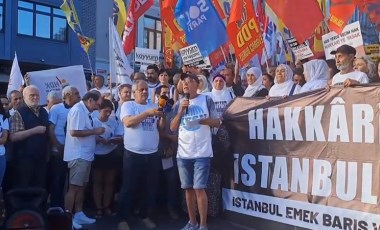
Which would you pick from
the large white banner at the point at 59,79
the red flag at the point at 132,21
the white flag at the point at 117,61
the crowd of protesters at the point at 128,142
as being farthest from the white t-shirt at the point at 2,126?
the red flag at the point at 132,21

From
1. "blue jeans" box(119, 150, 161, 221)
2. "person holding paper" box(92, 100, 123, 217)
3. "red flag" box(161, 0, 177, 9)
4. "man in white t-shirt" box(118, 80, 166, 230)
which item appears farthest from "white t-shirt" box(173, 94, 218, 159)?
"red flag" box(161, 0, 177, 9)

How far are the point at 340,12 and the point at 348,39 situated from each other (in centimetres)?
63

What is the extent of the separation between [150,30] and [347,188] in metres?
25.4

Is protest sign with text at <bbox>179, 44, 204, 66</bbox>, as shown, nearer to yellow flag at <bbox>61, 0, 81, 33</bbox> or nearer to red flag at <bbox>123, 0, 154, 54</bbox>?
red flag at <bbox>123, 0, 154, 54</bbox>

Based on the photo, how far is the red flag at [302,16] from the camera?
7875 mm

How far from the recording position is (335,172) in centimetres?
568

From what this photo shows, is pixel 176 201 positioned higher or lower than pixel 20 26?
lower

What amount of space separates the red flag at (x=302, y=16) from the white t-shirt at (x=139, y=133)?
257 centimetres

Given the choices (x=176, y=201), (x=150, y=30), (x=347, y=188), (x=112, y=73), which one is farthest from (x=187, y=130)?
(x=150, y=30)

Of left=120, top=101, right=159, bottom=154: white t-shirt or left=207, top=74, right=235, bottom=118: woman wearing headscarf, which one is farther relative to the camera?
left=207, top=74, right=235, bottom=118: woman wearing headscarf

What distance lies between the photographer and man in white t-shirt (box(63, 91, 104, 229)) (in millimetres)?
6832

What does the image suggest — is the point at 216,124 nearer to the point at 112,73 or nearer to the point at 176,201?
the point at 176,201

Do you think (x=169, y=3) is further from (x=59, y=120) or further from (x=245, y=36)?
(x=59, y=120)

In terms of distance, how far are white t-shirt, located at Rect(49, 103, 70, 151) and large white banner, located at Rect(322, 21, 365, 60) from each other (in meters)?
4.24
